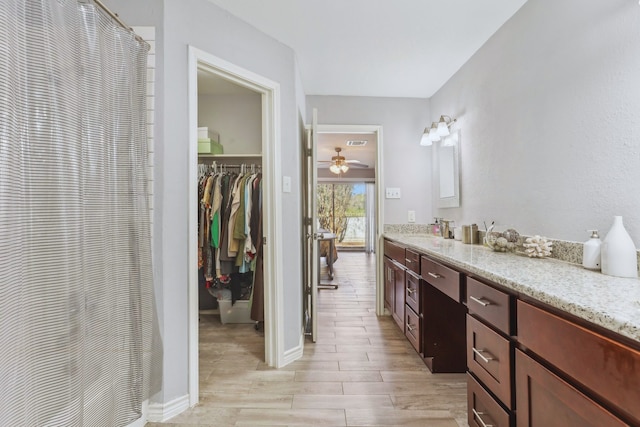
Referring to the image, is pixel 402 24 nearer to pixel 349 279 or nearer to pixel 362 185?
pixel 349 279

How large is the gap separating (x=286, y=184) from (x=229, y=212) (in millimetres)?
774

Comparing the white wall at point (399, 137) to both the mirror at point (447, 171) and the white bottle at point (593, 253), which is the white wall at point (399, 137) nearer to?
the mirror at point (447, 171)

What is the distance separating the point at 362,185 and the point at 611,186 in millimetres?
7557

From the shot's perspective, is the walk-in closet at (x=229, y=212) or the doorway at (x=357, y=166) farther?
the doorway at (x=357, y=166)

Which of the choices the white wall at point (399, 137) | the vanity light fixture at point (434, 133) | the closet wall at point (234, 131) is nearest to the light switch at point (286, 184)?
the closet wall at point (234, 131)

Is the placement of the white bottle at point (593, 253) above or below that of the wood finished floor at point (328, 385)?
above

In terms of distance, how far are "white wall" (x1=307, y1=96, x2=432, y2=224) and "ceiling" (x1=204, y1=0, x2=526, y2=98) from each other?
0.35 metres

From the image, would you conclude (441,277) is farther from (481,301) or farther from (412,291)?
(412,291)

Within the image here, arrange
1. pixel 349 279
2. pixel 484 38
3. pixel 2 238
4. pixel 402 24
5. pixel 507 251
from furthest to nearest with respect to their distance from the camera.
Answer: pixel 349 279 < pixel 484 38 < pixel 402 24 < pixel 507 251 < pixel 2 238

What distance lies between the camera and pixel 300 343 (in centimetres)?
229

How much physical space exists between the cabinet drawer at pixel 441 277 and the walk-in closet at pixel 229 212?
1453 mm

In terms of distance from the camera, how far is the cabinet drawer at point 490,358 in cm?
107

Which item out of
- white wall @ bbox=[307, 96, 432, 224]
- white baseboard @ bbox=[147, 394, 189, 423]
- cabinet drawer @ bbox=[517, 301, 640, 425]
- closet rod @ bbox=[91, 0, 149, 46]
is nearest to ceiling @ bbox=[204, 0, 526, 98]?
white wall @ bbox=[307, 96, 432, 224]

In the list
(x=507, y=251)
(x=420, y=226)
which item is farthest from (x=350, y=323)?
(x=507, y=251)
